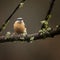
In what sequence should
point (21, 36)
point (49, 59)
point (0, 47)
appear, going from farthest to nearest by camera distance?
1. point (0, 47)
2. point (49, 59)
3. point (21, 36)

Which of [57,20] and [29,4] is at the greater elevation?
[29,4]

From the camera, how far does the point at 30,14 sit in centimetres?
316

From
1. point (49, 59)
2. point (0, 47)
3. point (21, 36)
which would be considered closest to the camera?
point (21, 36)

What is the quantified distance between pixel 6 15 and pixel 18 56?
54 cm

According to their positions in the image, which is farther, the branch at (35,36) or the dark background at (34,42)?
the dark background at (34,42)

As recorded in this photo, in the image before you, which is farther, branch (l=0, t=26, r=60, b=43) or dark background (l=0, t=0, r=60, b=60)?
dark background (l=0, t=0, r=60, b=60)

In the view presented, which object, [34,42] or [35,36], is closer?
[35,36]

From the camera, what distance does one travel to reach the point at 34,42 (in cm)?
312

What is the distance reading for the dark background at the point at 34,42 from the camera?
3039 millimetres

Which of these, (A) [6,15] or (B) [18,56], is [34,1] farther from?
(B) [18,56]

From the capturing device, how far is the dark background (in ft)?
9.97

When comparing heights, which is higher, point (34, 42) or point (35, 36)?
point (35, 36)

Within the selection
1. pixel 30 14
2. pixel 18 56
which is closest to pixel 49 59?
pixel 18 56

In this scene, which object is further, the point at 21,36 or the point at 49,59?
the point at 49,59
